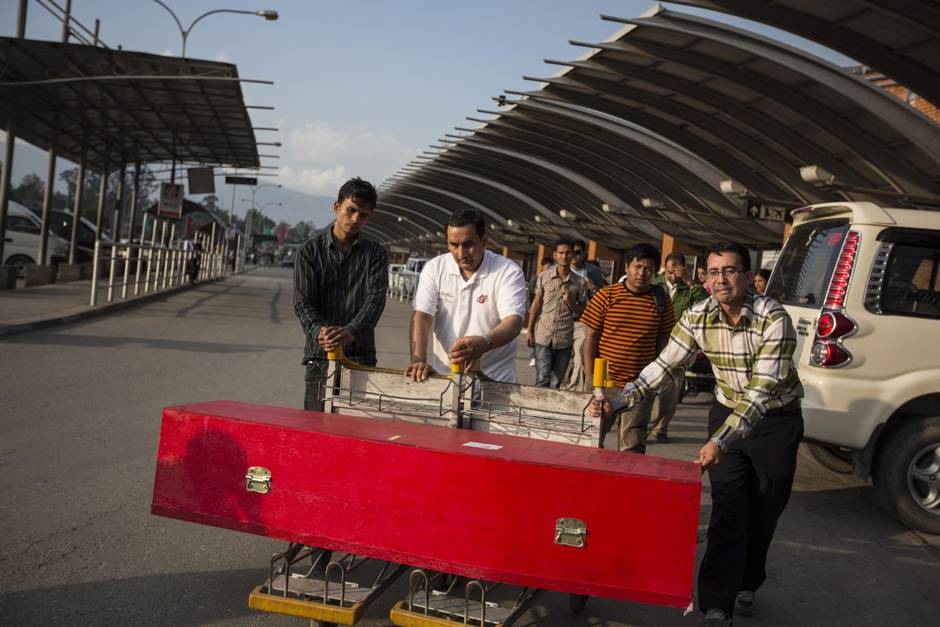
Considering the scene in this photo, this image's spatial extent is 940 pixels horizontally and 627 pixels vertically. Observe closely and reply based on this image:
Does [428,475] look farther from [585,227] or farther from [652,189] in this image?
[585,227]

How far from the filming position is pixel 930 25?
11570mm

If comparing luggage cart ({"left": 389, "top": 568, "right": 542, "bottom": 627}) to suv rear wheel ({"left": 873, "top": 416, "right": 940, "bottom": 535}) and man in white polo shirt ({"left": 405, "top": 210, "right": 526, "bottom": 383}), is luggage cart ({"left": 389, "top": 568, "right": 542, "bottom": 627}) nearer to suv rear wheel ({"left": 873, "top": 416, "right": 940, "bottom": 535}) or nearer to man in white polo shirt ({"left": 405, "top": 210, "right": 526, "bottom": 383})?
man in white polo shirt ({"left": 405, "top": 210, "right": 526, "bottom": 383})

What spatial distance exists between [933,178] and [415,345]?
45.9 ft

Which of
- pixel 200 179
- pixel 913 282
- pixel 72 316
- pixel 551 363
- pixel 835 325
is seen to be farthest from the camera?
pixel 200 179

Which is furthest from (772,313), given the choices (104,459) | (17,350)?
(17,350)

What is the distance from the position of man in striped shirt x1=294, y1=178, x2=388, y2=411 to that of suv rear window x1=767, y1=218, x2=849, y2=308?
3676 millimetres

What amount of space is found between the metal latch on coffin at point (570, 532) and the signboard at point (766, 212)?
51.1ft

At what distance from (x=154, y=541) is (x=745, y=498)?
316 centimetres

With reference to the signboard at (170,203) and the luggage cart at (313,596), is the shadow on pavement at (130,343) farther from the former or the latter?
the signboard at (170,203)

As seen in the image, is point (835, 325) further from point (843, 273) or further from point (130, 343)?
point (130, 343)

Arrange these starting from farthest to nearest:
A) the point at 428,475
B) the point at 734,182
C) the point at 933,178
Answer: the point at 734,182
the point at 933,178
the point at 428,475

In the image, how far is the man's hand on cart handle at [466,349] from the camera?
4668 millimetres

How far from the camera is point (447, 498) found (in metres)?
3.66

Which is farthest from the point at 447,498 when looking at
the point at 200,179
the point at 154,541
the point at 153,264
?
the point at 153,264
